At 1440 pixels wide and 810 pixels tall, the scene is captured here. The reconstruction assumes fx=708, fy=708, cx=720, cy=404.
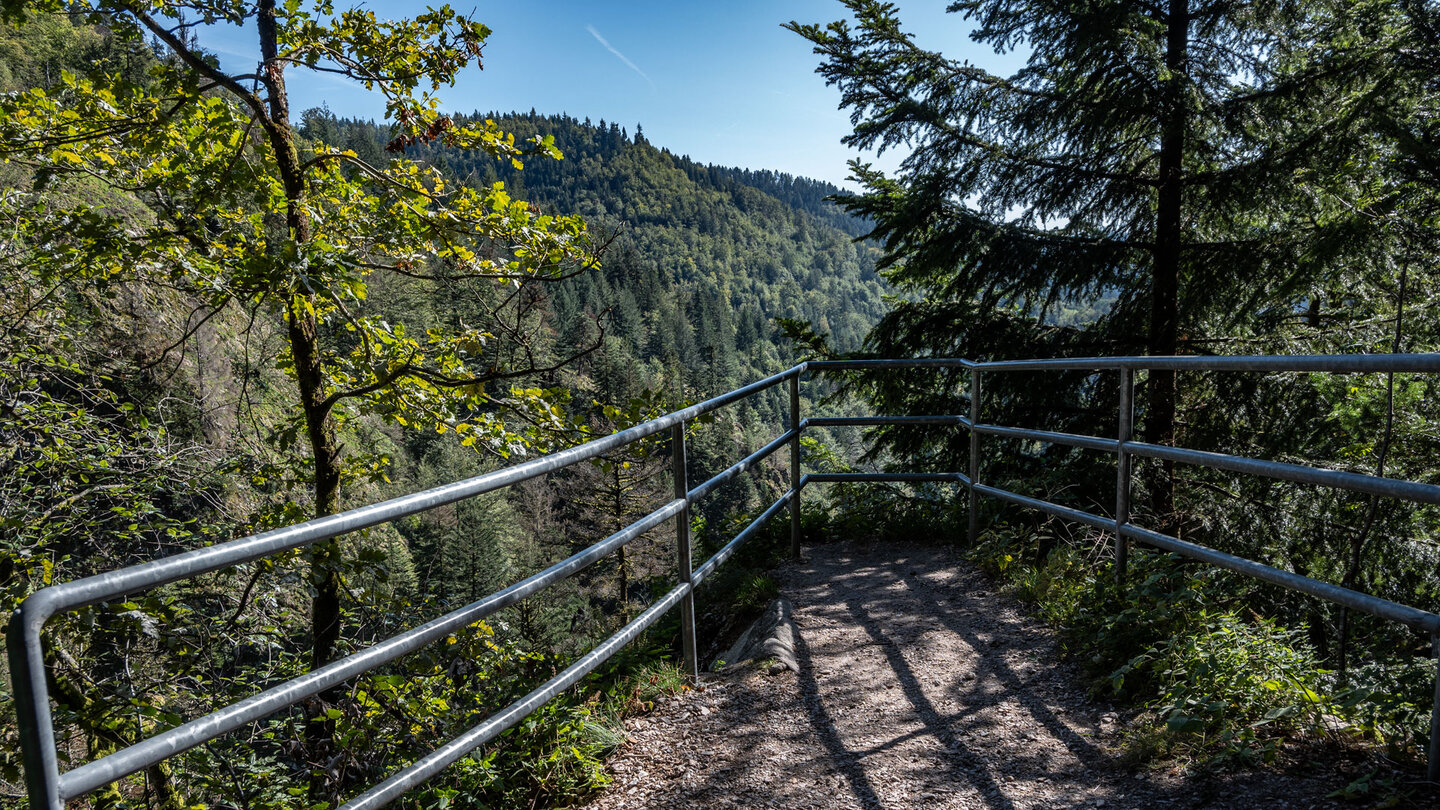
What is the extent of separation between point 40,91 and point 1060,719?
574 centimetres

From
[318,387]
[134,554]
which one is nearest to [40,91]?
[318,387]

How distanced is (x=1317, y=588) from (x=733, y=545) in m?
2.39

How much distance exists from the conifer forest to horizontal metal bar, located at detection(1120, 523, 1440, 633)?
193 mm

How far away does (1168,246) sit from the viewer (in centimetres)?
650

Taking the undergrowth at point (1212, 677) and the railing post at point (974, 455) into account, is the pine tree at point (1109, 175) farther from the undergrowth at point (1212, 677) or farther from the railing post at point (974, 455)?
the undergrowth at point (1212, 677)

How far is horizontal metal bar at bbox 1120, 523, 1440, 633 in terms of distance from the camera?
191 centimetres

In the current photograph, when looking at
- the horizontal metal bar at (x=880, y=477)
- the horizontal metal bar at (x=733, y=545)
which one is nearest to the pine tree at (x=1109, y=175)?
the horizontal metal bar at (x=880, y=477)

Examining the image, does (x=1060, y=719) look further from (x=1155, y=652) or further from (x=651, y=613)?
(x=651, y=613)

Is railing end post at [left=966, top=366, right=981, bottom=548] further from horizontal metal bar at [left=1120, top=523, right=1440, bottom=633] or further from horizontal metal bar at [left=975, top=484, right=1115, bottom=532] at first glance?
horizontal metal bar at [left=1120, top=523, right=1440, bottom=633]

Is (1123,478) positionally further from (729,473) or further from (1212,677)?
(729,473)

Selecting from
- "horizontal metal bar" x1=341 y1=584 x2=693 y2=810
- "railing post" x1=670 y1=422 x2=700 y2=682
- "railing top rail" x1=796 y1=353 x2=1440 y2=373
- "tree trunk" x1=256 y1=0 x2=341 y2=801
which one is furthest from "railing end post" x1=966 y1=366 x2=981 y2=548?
"tree trunk" x1=256 y1=0 x2=341 y2=801

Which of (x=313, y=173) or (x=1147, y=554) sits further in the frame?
(x=313, y=173)

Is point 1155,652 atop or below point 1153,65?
below

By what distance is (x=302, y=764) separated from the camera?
376 centimetres
